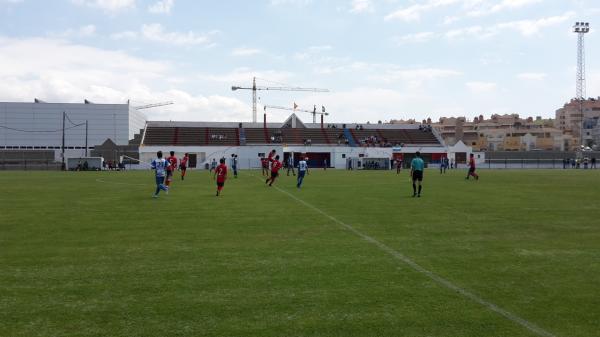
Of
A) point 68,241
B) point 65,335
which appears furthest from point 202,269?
point 68,241

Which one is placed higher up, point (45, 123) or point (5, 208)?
point (45, 123)

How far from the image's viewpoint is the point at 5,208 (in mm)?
16391

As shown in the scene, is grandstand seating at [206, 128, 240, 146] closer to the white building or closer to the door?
the door

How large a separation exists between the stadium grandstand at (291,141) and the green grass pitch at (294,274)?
57.6m

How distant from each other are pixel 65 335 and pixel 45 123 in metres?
96.6

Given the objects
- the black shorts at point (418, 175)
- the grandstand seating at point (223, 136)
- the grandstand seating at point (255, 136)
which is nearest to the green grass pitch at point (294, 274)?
the black shorts at point (418, 175)

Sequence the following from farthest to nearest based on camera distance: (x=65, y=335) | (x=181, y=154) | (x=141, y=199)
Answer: (x=181, y=154) → (x=141, y=199) → (x=65, y=335)

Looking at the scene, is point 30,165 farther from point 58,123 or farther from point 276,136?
point 276,136

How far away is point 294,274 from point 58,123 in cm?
9464

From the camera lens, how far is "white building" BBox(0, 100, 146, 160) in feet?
298

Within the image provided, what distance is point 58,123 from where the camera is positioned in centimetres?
9138

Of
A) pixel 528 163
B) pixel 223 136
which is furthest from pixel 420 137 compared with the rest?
→ pixel 223 136

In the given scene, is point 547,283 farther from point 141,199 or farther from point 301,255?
point 141,199

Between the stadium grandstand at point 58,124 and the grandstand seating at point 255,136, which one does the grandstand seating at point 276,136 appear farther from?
the stadium grandstand at point 58,124
